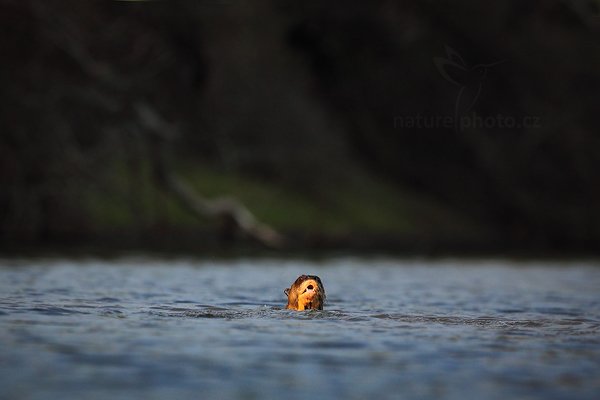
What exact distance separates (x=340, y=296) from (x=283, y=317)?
607cm

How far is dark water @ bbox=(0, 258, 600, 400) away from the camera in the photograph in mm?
11367

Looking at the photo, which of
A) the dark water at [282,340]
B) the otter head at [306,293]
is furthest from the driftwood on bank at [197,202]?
the otter head at [306,293]

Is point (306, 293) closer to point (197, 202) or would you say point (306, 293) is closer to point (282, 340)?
point (282, 340)

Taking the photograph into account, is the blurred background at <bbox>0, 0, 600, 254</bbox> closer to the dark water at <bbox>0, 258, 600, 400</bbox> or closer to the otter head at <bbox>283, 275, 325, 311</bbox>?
the dark water at <bbox>0, 258, 600, 400</bbox>

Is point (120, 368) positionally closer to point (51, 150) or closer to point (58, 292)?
point (58, 292)

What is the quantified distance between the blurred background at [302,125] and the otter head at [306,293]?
72.4 ft

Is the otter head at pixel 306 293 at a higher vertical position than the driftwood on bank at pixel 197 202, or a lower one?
lower

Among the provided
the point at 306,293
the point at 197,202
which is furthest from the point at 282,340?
the point at 197,202

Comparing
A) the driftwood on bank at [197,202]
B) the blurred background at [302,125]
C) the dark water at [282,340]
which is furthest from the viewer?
the driftwood on bank at [197,202]

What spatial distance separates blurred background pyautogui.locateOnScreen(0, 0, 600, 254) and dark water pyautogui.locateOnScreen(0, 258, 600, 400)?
17.3 metres

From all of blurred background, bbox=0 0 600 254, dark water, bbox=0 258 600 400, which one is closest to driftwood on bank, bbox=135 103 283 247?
blurred background, bbox=0 0 600 254

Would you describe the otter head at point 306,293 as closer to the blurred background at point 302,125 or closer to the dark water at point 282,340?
the dark water at point 282,340

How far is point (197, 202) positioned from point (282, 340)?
3278 centimetres

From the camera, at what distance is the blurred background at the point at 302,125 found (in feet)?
148
